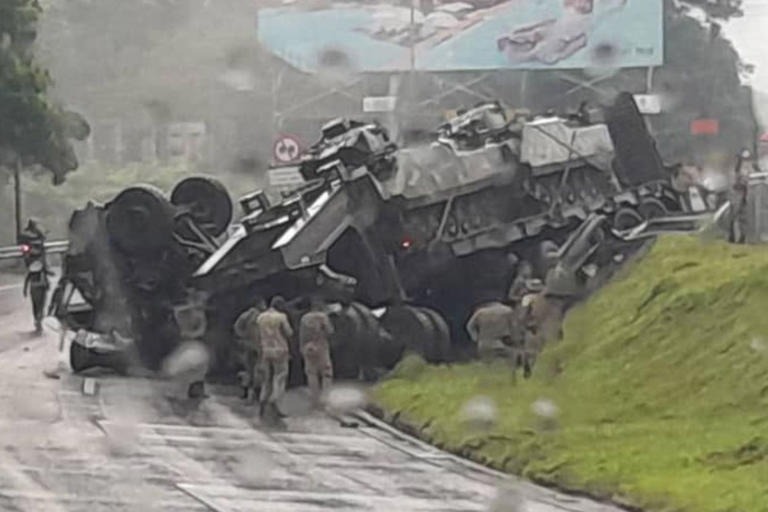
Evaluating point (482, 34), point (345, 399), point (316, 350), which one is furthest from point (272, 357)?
point (482, 34)

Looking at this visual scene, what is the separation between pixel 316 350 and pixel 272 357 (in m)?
0.35

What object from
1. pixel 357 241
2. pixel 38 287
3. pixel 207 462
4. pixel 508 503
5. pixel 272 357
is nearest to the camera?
pixel 508 503

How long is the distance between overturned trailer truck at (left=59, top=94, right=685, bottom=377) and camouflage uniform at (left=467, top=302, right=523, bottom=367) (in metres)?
0.37

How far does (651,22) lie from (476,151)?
4487mm

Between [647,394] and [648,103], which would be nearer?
[647,394]

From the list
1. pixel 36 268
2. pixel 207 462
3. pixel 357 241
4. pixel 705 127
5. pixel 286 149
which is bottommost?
pixel 36 268

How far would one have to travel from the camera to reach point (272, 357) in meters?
12.5

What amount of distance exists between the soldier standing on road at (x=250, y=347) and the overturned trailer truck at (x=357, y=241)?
0.28m

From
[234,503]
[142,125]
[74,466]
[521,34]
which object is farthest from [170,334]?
[521,34]

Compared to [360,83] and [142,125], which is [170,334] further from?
[360,83]

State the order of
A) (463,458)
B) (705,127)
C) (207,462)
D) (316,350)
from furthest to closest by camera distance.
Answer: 1. (705,127)
2. (316,350)
3. (463,458)
4. (207,462)

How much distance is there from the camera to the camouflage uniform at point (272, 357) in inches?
489

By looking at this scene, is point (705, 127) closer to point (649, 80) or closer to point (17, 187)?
point (649, 80)

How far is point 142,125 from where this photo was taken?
47.2ft
